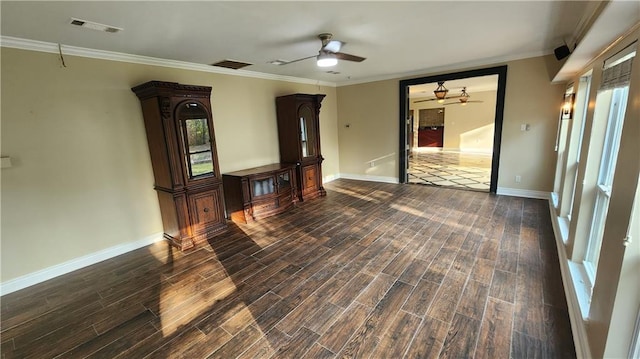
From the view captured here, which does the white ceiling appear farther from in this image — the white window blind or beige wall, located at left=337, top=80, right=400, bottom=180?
beige wall, located at left=337, top=80, right=400, bottom=180

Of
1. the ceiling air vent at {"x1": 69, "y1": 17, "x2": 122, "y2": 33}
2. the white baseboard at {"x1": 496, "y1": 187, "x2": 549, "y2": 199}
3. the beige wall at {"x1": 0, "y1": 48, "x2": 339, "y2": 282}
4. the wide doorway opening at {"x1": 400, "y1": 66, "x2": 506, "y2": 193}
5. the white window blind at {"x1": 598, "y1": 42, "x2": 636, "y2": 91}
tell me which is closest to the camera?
the white window blind at {"x1": 598, "y1": 42, "x2": 636, "y2": 91}

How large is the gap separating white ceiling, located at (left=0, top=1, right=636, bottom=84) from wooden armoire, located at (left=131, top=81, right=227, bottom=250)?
1.86ft

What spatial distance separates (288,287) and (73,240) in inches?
102

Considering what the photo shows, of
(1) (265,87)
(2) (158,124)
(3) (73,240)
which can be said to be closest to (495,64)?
(1) (265,87)

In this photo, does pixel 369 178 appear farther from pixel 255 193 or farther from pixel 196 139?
pixel 196 139

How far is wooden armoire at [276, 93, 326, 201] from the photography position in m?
5.15

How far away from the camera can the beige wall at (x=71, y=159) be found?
269cm

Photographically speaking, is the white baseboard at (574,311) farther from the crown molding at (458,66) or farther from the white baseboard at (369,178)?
the white baseboard at (369,178)

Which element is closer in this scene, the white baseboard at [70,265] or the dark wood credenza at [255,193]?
the white baseboard at [70,265]

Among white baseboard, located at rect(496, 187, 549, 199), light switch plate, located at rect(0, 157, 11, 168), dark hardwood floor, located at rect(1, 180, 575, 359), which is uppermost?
light switch plate, located at rect(0, 157, 11, 168)

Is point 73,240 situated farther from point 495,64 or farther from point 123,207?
point 495,64

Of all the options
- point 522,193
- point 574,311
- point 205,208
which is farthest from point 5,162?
point 522,193

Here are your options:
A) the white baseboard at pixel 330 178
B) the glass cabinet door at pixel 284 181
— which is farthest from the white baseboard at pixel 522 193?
the glass cabinet door at pixel 284 181

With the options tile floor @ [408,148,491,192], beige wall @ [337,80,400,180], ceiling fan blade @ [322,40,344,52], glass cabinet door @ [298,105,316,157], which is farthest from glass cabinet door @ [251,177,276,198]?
tile floor @ [408,148,491,192]
